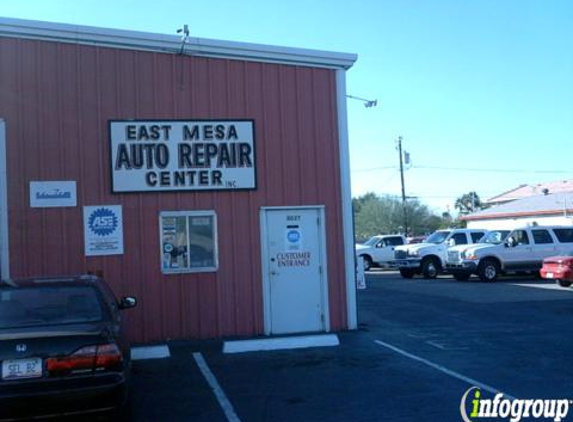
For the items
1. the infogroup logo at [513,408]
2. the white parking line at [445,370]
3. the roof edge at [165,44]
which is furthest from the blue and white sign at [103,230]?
the infogroup logo at [513,408]

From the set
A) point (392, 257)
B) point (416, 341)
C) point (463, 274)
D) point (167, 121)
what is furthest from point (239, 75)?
point (392, 257)

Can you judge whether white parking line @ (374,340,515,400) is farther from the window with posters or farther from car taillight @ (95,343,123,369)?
car taillight @ (95,343,123,369)

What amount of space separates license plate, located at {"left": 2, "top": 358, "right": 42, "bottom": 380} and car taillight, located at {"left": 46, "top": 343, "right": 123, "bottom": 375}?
93 millimetres

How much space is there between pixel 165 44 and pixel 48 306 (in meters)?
6.48

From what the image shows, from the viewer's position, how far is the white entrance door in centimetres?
1235

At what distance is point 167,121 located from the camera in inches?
475

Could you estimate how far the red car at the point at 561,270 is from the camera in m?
21.6

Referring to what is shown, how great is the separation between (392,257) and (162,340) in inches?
984

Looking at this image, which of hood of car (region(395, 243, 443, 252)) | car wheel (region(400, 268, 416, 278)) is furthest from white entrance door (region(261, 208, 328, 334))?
car wheel (region(400, 268, 416, 278))

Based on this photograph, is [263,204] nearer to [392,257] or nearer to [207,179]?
[207,179]

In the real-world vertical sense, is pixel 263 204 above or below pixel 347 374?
above

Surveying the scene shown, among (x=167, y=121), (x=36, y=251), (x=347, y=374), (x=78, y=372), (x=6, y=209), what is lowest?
(x=347, y=374)

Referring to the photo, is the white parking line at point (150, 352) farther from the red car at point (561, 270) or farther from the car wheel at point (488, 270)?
the car wheel at point (488, 270)

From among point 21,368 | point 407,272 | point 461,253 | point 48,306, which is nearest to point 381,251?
point 407,272
